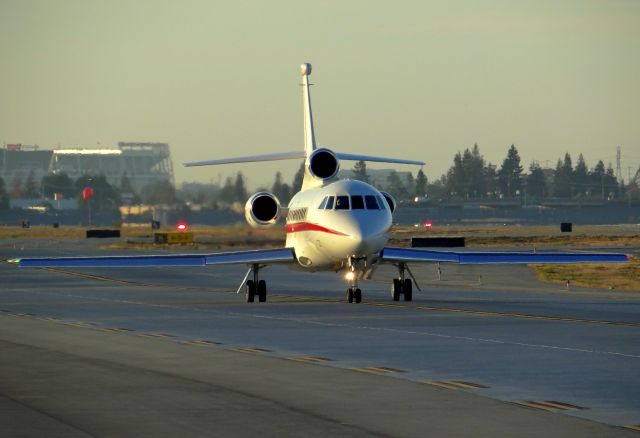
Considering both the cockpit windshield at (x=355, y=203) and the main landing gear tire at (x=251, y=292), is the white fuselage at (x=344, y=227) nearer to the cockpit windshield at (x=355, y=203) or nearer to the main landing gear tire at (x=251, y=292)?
the cockpit windshield at (x=355, y=203)

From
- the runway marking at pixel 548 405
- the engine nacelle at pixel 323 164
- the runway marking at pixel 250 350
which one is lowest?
the runway marking at pixel 548 405

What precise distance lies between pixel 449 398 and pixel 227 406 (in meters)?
2.78

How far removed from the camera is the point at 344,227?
114 ft

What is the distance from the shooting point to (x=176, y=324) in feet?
96.5

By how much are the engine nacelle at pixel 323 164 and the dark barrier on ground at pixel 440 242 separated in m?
43.5

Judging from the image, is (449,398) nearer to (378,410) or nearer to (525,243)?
(378,410)

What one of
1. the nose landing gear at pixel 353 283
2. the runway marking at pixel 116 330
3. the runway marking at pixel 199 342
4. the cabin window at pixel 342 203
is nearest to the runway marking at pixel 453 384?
the runway marking at pixel 199 342

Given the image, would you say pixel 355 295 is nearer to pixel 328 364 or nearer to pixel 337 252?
pixel 337 252

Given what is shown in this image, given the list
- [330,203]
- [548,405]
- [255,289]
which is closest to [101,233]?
[255,289]

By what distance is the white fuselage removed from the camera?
113 ft

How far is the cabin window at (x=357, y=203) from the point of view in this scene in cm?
3516

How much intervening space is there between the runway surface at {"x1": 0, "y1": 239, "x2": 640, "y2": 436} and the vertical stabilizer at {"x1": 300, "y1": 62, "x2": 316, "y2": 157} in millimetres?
7464

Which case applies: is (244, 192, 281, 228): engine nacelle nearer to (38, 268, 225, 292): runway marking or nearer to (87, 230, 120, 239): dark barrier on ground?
(38, 268, 225, 292): runway marking

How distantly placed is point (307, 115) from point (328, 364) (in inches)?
1089
